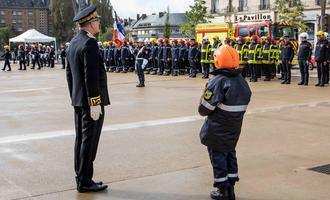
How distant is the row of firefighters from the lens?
1739cm

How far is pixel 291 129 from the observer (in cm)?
884

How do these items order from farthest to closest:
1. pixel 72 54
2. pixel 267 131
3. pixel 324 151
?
pixel 267 131 → pixel 324 151 → pixel 72 54

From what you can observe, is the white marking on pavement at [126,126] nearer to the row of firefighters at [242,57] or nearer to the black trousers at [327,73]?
the row of firefighters at [242,57]

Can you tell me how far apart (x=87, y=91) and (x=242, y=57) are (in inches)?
604

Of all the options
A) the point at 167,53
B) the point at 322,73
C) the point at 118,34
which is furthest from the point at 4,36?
the point at 322,73

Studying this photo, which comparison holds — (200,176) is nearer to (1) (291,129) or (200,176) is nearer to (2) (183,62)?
(1) (291,129)

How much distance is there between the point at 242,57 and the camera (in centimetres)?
1986

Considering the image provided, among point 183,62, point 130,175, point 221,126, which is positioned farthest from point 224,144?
point 183,62

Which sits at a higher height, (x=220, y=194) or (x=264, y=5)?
(x=264, y=5)

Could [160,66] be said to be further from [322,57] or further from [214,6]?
[214,6]

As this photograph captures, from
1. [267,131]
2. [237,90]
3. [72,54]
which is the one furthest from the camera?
[267,131]

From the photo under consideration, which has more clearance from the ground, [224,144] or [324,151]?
[224,144]

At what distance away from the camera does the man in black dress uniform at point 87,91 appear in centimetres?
511

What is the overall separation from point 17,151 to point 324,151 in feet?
14.7
